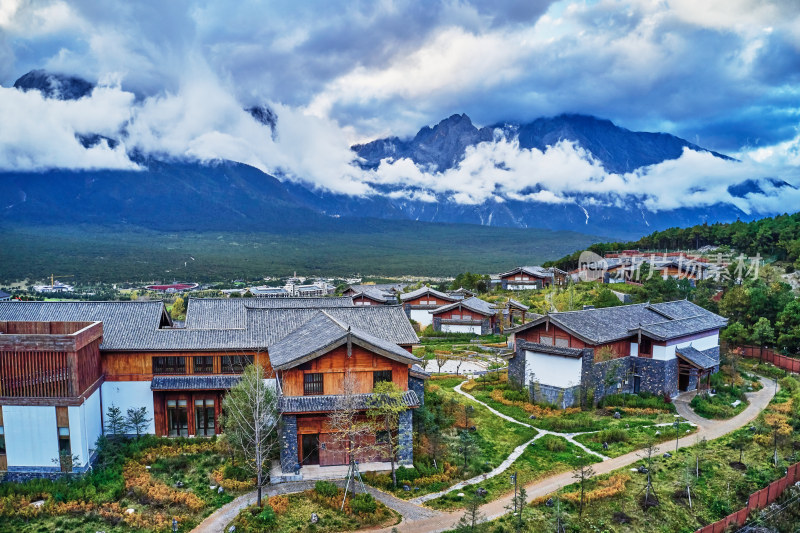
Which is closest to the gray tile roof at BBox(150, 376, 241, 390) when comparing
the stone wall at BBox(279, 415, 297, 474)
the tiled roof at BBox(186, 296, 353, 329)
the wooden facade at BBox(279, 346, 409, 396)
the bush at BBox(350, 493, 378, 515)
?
the tiled roof at BBox(186, 296, 353, 329)

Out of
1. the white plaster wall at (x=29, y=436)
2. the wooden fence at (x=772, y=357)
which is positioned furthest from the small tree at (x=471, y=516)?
the wooden fence at (x=772, y=357)

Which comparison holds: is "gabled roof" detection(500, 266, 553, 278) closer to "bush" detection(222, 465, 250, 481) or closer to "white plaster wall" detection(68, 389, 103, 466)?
"bush" detection(222, 465, 250, 481)

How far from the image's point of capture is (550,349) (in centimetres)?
3378

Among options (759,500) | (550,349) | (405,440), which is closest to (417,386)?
(405,440)

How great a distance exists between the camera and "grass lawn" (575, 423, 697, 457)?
88.8 ft

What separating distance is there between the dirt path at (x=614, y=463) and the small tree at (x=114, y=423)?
14517 millimetres

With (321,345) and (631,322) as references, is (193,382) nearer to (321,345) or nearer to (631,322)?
(321,345)

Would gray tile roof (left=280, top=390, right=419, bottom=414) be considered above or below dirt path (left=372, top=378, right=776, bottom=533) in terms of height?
above

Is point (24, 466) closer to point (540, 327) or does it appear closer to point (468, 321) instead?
point (540, 327)

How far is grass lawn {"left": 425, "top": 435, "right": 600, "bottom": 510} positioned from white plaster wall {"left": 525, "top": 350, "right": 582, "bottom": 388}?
5591mm

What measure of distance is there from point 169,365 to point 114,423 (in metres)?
3.42

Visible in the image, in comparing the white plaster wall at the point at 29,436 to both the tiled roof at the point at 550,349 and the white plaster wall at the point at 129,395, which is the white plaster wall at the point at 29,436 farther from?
the tiled roof at the point at 550,349

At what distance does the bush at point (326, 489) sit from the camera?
21.4m

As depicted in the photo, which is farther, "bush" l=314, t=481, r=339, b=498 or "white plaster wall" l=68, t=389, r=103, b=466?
"white plaster wall" l=68, t=389, r=103, b=466
